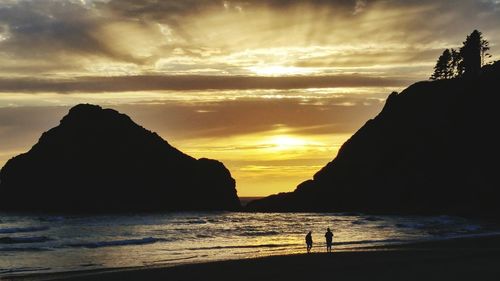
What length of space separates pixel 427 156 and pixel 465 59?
1554 inches

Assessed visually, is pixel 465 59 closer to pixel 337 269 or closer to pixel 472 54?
pixel 472 54

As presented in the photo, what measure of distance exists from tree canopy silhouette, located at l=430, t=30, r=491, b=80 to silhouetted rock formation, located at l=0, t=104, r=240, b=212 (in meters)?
66.0

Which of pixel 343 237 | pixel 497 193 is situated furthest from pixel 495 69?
pixel 343 237

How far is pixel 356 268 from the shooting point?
2927 cm

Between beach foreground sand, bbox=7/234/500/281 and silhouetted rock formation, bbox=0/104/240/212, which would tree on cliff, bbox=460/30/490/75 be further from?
beach foreground sand, bbox=7/234/500/281

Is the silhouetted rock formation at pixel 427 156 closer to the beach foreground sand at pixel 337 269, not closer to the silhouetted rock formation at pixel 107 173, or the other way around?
the silhouetted rock formation at pixel 107 173

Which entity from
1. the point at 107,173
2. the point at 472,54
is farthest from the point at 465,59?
the point at 107,173

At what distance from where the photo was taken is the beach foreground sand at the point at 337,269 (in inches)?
1027

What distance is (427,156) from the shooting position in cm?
10744

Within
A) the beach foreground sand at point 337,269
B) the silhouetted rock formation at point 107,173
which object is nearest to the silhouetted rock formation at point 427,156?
the silhouetted rock formation at point 107,173

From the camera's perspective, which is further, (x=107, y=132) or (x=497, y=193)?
(x=107, y=132)

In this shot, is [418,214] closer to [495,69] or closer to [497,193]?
[497,193]

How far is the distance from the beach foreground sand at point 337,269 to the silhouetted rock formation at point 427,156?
66907 millimetres

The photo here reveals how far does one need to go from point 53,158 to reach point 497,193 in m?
113
